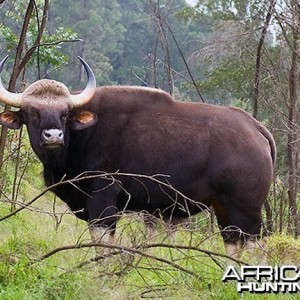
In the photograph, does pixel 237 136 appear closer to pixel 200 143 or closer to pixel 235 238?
pixel 200 143

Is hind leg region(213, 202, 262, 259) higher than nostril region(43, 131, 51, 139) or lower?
lower

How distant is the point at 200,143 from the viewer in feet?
25.0

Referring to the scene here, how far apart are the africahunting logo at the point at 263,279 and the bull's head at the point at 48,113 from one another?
6.97 ft

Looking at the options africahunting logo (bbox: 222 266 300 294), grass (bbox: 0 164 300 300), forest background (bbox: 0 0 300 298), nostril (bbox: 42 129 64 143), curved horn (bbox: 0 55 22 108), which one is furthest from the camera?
forest background (bbox: 0 0 300 298)

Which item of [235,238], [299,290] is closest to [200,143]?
[235,238]

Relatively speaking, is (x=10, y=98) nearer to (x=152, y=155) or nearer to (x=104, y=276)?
(x=152, y=155)

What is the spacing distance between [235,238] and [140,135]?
1408 mm

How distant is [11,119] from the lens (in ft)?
24.7

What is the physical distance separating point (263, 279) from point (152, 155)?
88.1 inches

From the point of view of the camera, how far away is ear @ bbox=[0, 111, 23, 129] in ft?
24.6

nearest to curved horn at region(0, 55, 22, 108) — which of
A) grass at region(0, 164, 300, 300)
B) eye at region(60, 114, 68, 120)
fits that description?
eye at region(60, 114, 68, 120)

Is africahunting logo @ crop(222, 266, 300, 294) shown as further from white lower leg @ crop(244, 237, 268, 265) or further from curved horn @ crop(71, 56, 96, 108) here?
curved horn @ crop(71, 56, 96, 108)

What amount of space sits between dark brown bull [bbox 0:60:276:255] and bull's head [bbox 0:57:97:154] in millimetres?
11

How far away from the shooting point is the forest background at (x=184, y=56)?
11734 millimetres
